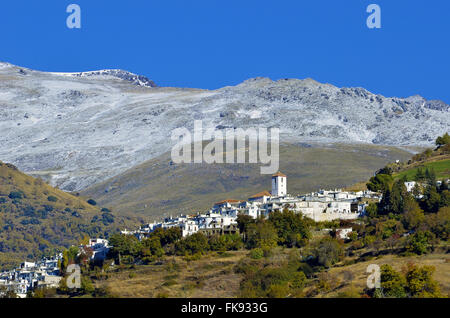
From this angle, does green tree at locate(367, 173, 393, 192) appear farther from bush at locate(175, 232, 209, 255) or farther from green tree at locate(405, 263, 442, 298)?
green tree at locate(405, 263, 442, 298)

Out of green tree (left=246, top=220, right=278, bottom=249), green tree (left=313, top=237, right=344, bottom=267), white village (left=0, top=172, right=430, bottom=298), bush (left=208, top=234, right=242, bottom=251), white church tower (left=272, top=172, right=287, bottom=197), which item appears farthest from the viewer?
white church tower (left=272, top=172, right=287, bottom=197)

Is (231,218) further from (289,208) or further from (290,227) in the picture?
(290,227)

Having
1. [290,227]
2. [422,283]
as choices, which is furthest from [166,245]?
[422,283]

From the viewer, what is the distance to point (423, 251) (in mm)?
95375

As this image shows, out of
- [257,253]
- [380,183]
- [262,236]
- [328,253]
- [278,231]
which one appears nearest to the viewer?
[328,253]

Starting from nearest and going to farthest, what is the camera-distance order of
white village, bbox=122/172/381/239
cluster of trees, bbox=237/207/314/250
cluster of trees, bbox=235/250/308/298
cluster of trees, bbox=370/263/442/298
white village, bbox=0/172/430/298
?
cluster of trees, bbox=370/263/442/298 → cluster of trees, bbox=235/250/308/298 → cluster of trees, bbox=237/207/314/250 → white village, bbox=0/172/430/298 → white village, bbox=122/172/381/239

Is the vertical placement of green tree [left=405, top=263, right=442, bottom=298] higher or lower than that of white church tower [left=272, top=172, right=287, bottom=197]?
lower

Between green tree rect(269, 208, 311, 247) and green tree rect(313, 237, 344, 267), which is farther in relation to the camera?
green tree rect(269, 208, 311, 247)

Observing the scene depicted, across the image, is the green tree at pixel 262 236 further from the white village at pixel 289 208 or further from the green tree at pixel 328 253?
the green tree at pixel 328 253

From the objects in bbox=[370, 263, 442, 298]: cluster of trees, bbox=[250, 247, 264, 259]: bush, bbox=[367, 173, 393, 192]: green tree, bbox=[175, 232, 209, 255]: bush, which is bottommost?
bbox=[370, 263, 442, 298]: cluster of trees

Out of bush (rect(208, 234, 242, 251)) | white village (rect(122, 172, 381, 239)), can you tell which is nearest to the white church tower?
white village (rect(122, 172, 381, 239))

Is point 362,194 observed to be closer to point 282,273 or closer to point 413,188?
point 413,188

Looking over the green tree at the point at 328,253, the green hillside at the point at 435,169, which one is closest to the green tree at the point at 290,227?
the green tree at the point at 328,253
